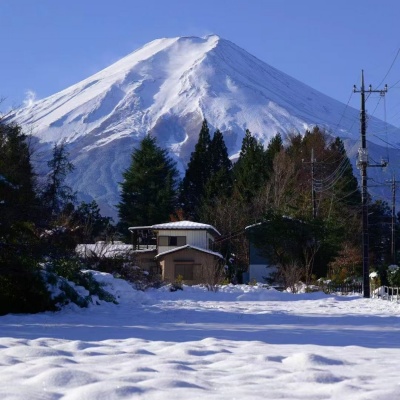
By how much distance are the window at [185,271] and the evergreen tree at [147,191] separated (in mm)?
10889

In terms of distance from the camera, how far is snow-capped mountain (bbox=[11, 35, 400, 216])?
4584 inches

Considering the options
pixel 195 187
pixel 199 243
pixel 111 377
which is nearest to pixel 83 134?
pixel 195 187

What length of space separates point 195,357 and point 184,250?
1246 inches

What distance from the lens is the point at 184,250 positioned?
38219mm

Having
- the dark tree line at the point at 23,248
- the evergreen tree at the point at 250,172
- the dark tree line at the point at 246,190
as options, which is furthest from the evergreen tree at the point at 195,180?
the dark tree line at the point at 23,248

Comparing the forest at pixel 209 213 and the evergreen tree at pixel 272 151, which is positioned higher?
the evergreen tree at pixel 272 151

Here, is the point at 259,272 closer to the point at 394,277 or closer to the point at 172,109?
the point at 394,277

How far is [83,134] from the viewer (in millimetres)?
124125

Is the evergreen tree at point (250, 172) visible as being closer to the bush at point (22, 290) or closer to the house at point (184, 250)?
the house at point (184, 250)

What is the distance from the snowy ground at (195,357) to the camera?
4.88m

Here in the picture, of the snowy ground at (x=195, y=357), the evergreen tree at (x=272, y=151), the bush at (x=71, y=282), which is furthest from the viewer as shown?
the evergreen tree at (x=272, y=151)

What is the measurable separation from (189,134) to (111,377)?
120 metres

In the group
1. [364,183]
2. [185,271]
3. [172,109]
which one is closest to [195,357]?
[364,183]

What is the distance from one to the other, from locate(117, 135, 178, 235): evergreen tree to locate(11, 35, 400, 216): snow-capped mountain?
52.0m
